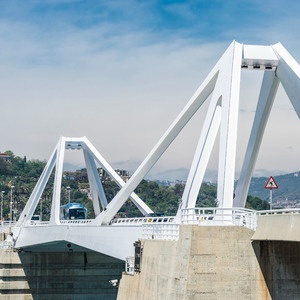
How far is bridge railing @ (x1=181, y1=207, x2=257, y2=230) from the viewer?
3716cm

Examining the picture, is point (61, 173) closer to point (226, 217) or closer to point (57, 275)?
point (57, 275)

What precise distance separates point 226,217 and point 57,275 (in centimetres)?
4148

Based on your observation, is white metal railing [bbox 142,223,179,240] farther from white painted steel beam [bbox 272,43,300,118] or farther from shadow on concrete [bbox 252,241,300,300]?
white painted steel beam [bbox 272,43,300,118]

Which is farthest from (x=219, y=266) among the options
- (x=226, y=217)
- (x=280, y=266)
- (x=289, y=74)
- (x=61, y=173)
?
(x=61, y=173)

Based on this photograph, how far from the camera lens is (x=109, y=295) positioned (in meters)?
75.6

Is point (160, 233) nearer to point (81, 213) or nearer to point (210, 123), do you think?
point (210, 123)

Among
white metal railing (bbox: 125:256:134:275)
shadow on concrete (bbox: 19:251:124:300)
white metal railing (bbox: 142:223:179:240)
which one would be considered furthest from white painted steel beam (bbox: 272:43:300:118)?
shadow on concrete (bbox: 19:251:124:300)

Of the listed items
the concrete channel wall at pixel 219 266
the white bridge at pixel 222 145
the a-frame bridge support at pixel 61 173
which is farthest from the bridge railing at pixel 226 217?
the a-frame bridge support at pixel 61 173

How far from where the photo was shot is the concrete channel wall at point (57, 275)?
76.4 meters

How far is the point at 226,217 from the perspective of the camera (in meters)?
38.8

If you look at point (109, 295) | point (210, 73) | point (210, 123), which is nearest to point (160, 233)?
point (210, 123)

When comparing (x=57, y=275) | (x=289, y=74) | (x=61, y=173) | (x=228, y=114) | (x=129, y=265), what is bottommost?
(x=129, y=265)

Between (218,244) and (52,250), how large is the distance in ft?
142

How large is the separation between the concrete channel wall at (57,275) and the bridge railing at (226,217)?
37157 mm
